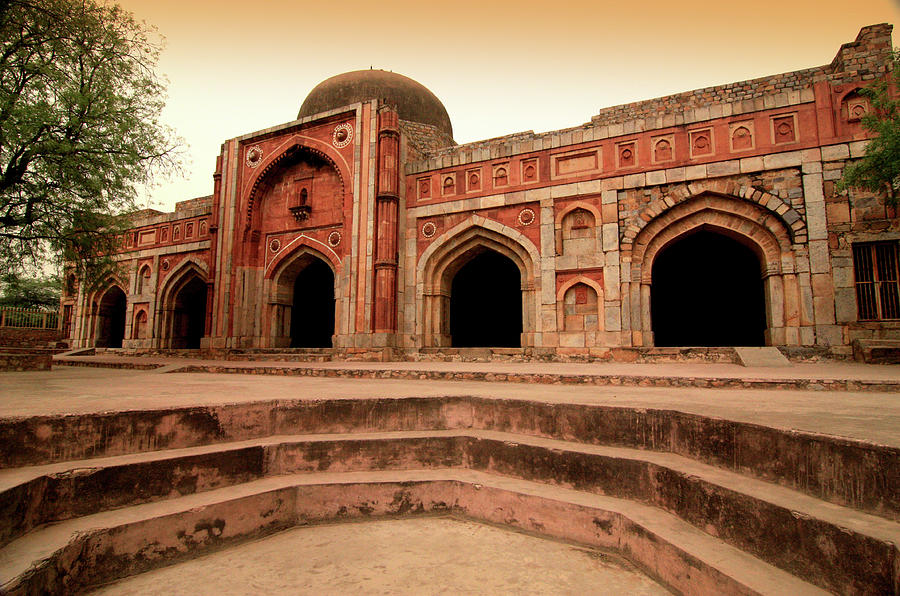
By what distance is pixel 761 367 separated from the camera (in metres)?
8.26

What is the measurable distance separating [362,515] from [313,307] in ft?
52.6

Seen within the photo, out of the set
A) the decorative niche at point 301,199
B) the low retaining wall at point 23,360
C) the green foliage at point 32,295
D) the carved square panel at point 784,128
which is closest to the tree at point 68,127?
the low retaining wall at point 23,360

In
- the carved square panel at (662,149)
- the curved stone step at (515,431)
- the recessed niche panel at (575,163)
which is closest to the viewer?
the curved stone step at (515,431)

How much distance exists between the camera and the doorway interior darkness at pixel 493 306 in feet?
58.1

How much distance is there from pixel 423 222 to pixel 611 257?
528 centimetres

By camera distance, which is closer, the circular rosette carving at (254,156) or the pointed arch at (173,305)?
the circular rosette carving at (254,156)

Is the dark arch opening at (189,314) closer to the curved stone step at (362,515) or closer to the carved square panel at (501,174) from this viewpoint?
the carved square panel at (501,174)

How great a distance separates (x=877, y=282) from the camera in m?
9.09

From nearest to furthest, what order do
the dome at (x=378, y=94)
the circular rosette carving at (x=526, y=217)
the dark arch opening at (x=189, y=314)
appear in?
1. the circular rosette carving at (x=526, y=217)
2. the dome at (x=378, y=94)
3. the dark arch opening at (x=189, y=314)

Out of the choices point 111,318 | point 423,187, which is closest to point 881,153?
point 423,187

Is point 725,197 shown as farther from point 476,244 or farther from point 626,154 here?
point 476,244

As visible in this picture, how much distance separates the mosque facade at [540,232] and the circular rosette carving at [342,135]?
0.04 m

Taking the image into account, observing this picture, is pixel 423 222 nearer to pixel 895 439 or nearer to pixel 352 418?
pixel 352 418

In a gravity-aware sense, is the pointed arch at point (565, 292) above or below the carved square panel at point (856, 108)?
below
